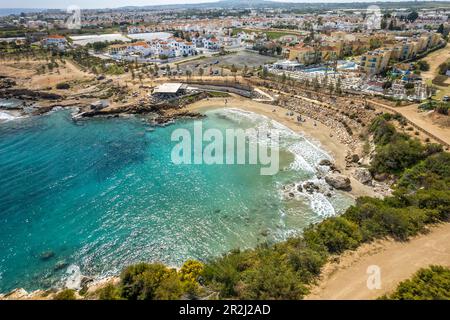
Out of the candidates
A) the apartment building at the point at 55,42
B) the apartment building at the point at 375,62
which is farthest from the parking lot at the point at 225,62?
the apartment building at the point at 55,42

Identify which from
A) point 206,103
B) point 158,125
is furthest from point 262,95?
point 158,125

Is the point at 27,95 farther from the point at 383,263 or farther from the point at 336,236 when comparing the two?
the point at 383,263

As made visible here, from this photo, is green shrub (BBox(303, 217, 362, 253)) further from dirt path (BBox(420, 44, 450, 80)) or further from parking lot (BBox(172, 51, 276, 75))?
parking lot (BBox(172, 51, 276, 75))

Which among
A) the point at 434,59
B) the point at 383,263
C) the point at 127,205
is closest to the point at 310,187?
the point at 383,263

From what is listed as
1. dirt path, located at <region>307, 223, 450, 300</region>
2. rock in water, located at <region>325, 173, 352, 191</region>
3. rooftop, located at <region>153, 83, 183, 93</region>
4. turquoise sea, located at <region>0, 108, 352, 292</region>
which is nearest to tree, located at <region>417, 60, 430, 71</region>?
turquoise sea, located at <region>0, 108, 352, 292</region>

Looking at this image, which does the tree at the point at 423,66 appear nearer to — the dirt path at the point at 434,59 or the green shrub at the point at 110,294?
the dirt path at the point at 434,59
